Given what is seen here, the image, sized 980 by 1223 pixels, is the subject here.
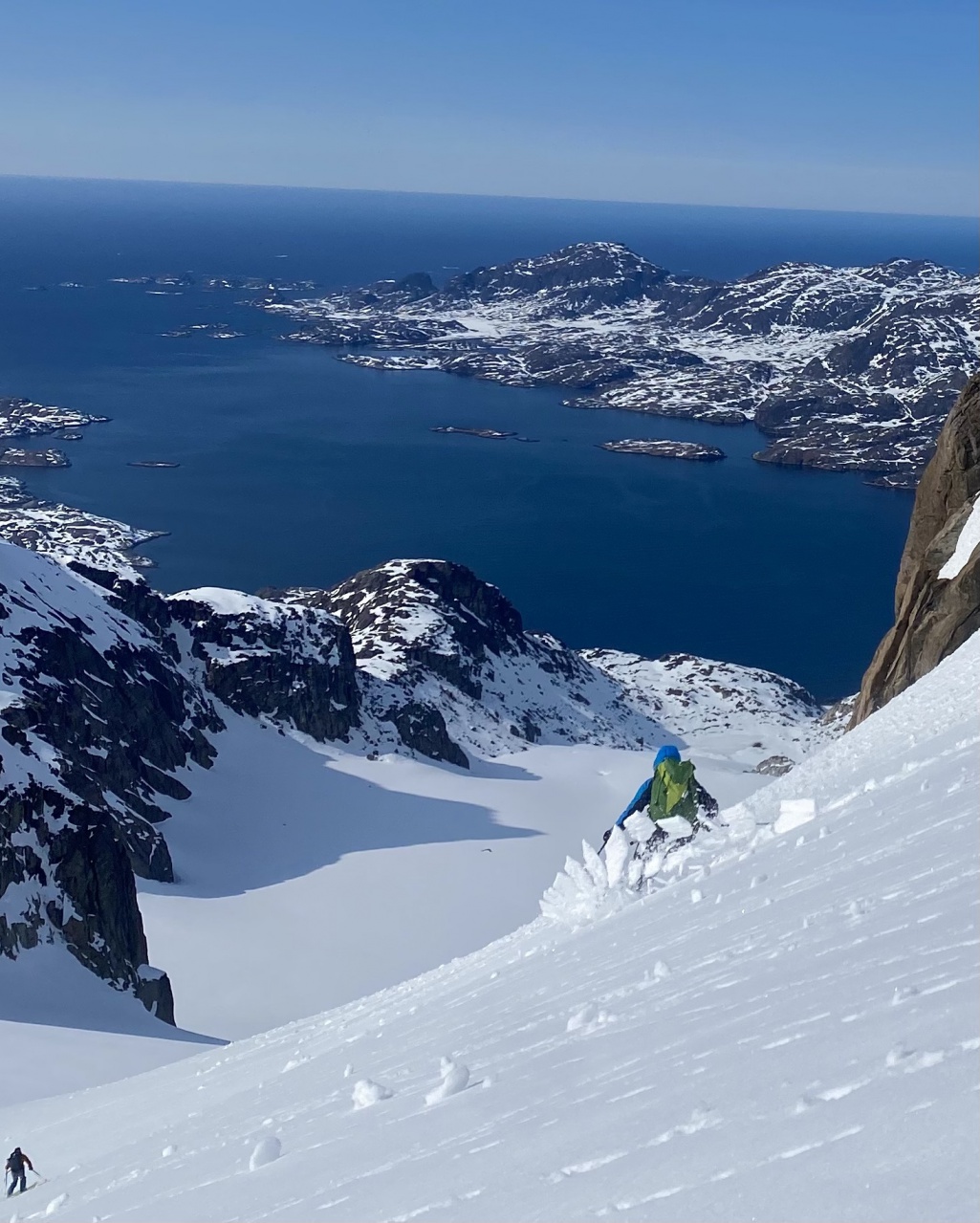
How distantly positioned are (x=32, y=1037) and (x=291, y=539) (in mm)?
103742

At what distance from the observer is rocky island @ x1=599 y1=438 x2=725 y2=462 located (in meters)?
168

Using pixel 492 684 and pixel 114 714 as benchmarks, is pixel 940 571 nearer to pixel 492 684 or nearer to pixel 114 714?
pixel 114 714

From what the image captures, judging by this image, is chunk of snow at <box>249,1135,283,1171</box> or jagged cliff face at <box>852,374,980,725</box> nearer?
chunk of snow at <box>249,1135,283,1171</box>

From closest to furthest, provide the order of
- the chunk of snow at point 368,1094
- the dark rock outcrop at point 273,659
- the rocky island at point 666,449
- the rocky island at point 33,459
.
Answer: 1. the chunk of snow at point 368,1094
2. the dark rock outcrop at point 273,659
3. the rocky island at point 33,459
4. the rocky island at point 666,449

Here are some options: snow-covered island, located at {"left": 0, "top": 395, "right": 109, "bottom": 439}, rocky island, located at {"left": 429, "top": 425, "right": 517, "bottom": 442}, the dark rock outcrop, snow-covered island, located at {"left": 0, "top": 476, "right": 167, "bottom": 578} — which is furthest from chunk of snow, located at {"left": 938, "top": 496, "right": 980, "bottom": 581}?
snow-covered island, located at {"left": 0, "top": 395, "right": 109, "bottom": 439}

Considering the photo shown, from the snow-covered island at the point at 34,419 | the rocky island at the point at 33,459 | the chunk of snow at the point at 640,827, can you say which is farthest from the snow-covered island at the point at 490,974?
the snow-covered island at the point at 34,419

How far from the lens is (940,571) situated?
829 inches

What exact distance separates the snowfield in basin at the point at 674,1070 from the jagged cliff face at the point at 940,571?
429 centimetres

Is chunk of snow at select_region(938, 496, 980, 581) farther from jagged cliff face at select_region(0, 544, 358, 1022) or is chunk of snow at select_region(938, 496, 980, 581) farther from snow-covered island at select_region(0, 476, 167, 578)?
snow-covered island at select_region(0, 476, 167, 578)

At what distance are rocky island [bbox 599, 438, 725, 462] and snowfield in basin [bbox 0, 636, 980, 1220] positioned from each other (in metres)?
156

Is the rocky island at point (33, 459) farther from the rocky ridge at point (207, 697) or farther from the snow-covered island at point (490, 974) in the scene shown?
the snow-covered island at point (490, 974)

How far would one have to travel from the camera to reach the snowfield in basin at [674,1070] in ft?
15.8

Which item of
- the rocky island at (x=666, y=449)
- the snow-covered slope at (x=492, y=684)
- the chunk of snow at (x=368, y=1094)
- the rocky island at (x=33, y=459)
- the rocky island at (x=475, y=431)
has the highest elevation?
the chunk of snow at (x=368, y=1094)

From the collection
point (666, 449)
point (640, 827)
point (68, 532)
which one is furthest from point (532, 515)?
point (640, 827)
